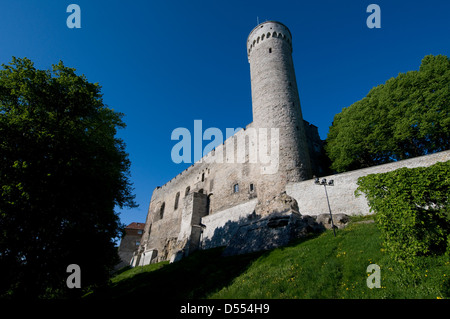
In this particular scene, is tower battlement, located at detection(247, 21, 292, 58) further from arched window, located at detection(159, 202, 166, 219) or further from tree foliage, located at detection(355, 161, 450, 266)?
arched window, located at detection(159, 202, 166, 219)

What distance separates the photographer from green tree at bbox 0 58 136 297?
8438 mm

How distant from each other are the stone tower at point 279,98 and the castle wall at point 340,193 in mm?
1350

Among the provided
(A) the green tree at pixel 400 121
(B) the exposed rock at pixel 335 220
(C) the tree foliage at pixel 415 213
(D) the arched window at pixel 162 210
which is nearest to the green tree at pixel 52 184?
(C) the tree foliage at pixel 415 213

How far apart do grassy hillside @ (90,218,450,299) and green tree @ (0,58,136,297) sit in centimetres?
373

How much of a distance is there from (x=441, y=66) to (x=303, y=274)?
63.3 ft

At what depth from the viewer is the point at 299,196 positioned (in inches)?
650

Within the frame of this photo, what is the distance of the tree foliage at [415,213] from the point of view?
603 cm

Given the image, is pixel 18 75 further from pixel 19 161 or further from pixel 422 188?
pixel 422 188

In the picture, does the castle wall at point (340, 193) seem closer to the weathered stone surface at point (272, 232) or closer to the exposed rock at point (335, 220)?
the exposed rock at point (335, 220)

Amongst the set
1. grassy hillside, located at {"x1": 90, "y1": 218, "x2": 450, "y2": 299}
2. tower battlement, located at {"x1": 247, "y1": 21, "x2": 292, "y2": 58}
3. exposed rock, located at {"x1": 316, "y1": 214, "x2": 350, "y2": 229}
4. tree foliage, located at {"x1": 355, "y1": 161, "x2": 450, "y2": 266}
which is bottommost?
grassy hillside, located at {"x1": 90, "y1": 218, "x2": 450, "y2": 299}

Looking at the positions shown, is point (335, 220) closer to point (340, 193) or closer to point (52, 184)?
point (340, 193)

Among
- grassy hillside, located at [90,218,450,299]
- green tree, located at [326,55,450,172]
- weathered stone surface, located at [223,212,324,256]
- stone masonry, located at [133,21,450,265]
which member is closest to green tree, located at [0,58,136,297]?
grassy hillside, located at [90,218,450,299]

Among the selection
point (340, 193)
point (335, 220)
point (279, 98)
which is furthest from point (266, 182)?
point (279, 98)
